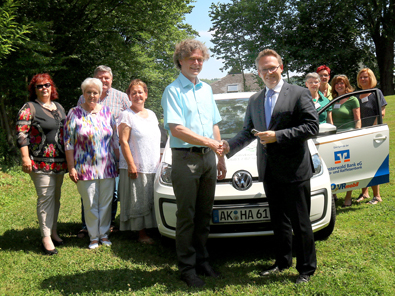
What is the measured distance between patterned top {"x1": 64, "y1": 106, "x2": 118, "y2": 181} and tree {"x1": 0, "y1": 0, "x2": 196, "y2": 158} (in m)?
5.85

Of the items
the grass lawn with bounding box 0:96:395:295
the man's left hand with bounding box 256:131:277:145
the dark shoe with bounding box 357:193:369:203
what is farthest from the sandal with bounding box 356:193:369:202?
the man's left hand with bounding box 256:131:277:145

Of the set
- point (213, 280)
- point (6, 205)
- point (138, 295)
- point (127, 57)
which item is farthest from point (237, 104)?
point (127, 57)

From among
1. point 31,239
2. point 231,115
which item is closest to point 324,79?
point 231,115

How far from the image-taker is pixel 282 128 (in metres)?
2.84

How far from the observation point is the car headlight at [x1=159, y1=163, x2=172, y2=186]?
3512 mm

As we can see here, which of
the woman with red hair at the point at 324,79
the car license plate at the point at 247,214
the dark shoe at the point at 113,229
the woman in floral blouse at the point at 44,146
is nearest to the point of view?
the car license plate at the point at 247,214


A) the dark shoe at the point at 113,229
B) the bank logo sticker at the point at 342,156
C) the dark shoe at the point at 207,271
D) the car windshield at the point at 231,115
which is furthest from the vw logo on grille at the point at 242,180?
the dark shoe at the point at 113,229

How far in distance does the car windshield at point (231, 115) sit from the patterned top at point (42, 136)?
1.90 metres

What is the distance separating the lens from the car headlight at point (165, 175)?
3.51 meters

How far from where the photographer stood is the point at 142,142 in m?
3.99

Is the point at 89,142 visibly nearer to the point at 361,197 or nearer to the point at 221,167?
the point at 221,167

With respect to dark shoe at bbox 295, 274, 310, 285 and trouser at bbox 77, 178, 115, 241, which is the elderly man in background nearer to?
trouser at bbox 77, 178, 115, 241

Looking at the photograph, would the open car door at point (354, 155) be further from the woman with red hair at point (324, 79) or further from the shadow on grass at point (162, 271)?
the shadow on grass at point (162, 271)

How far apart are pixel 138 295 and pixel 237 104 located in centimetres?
270
